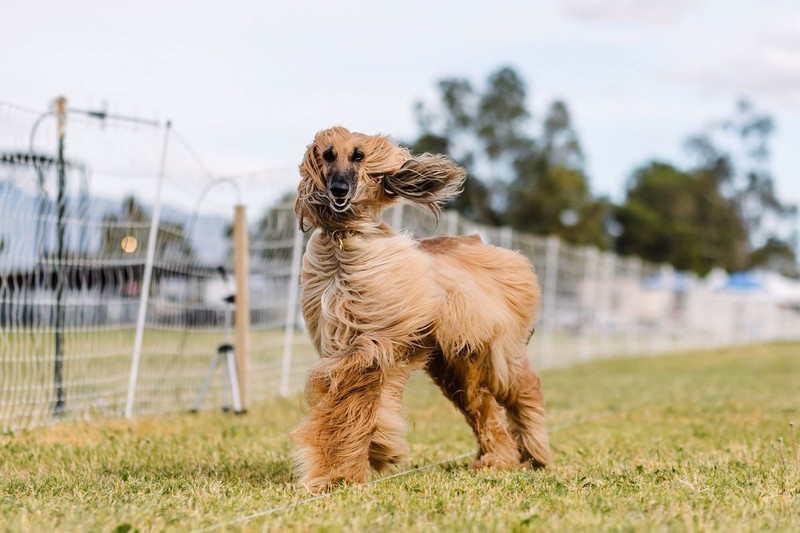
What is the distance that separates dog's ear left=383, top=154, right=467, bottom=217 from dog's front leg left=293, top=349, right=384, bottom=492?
741 mm

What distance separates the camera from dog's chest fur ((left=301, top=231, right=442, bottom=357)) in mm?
4602

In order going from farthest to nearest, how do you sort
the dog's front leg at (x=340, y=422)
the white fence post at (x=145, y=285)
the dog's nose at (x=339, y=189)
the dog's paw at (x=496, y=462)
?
the white fence post at (x=145, y=285) < the dog's paw at (x=496, y=462) < the dog's front leg at (x=340, y=422) < the dog's nose at (x=339, y=189)

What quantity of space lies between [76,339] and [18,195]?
1238mm

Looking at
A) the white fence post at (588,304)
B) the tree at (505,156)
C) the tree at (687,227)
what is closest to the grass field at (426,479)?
the white fence post at (588,304)

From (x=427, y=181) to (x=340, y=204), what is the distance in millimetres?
491

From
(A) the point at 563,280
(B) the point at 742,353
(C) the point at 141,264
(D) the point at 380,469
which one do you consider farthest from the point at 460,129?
(D) the point at 380,469

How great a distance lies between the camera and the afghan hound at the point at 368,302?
455cm

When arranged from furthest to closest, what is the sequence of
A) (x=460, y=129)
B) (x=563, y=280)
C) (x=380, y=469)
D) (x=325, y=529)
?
1. (x=460, y=129)
2. (x=563, y=280)
3. (x=380, y=469)
4. (x=325, y=529)

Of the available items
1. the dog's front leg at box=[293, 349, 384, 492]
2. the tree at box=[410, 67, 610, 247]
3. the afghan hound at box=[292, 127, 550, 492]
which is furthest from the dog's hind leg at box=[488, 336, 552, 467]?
the tree at box=[410, 67, 610, 247]

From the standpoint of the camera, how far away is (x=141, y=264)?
8203 mm

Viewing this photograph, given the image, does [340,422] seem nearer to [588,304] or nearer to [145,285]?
[145,285]

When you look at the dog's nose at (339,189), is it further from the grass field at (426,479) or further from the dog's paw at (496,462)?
the dog's paw at (496,462)

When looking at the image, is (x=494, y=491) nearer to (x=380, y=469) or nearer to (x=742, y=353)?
(x=380, y=469)

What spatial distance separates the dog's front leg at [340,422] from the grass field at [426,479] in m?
0.14
